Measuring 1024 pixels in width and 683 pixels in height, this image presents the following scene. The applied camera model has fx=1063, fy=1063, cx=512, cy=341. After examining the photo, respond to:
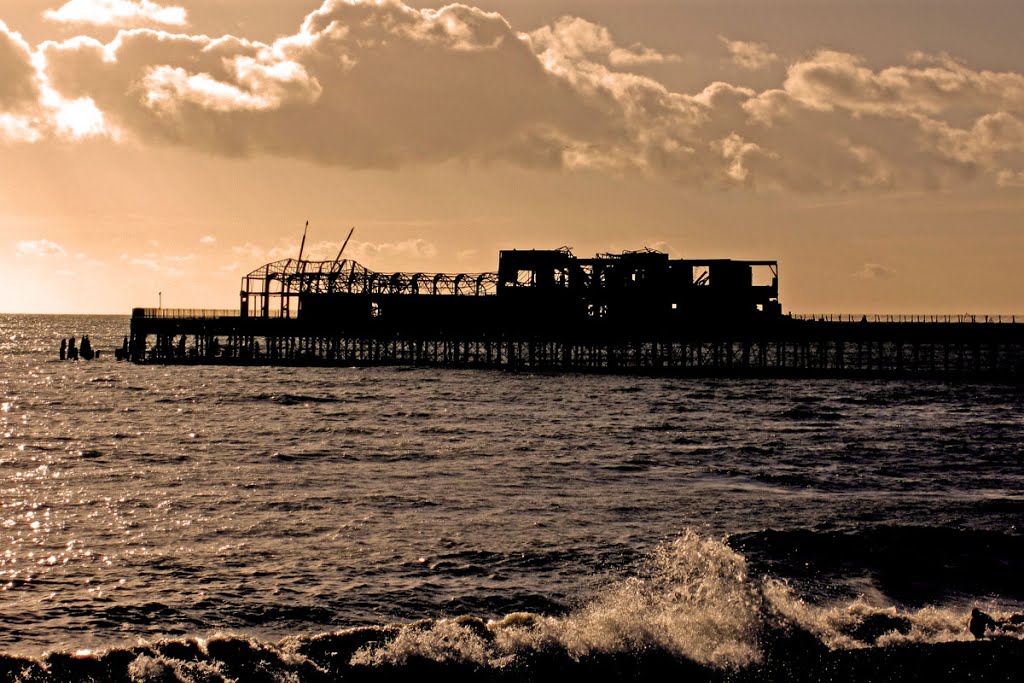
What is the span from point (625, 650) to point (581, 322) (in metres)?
81.8

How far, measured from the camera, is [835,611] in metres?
16.8

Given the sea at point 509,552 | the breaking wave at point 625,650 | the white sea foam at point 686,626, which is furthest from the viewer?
the white sea foam at point 686,626

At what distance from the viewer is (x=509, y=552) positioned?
21.2 metres

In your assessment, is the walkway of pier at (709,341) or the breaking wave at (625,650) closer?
the breaking wave at (625,650)

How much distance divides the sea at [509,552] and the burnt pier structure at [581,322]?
41.5 m

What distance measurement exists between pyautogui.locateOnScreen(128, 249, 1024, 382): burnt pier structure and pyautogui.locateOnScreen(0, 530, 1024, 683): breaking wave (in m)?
69.4

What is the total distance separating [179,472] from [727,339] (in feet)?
206

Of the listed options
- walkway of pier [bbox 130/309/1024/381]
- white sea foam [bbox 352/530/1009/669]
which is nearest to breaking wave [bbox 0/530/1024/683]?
white sea foam [bbox 352/530/1009/669]

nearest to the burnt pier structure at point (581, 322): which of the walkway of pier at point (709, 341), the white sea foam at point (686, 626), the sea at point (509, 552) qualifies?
the walkway of pier at point (709, 341)

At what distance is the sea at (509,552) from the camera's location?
14062 millimetres

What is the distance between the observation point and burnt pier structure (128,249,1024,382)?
286 ft

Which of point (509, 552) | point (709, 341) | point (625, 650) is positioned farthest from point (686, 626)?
point (709, 341)

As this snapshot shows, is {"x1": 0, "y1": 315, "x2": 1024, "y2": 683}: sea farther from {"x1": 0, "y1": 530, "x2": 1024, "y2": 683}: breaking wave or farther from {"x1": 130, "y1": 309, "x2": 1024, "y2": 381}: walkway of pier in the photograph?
{"x1": 130, "y1": 309, "x2": 1024, "y2": 381}: walkway of pier

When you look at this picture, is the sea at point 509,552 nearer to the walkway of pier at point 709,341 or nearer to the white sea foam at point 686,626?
the white sea foam at point 686,626
